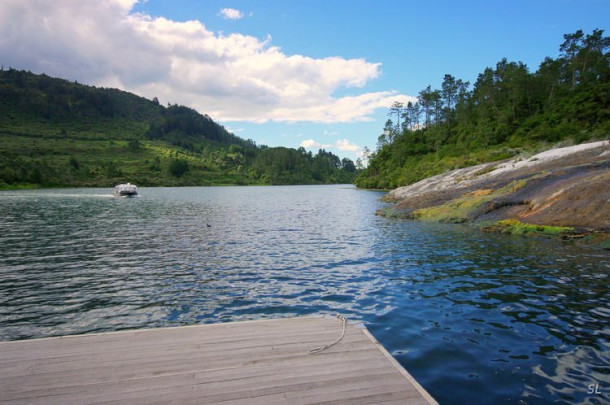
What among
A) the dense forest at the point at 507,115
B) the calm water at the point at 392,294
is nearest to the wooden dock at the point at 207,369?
the calm water at the point at 392,294

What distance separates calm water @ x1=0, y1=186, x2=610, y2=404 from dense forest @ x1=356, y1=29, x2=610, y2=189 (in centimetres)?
6594

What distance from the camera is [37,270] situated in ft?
61.9

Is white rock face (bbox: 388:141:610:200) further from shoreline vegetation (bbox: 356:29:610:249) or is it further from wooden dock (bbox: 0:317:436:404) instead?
wooden dock (bbox: 0:317:436:404)

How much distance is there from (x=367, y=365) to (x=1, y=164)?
16653 cm

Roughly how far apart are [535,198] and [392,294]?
23312 millimetres

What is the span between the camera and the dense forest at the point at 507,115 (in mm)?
83188

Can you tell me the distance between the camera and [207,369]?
6809 millimetres

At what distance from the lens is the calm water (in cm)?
867

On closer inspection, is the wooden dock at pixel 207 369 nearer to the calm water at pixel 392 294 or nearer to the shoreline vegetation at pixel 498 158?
the calm water at pixel 392 294

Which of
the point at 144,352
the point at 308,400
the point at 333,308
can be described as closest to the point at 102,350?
the point at 144,352

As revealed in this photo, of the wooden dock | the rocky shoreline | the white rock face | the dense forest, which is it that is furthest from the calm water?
the dense forest

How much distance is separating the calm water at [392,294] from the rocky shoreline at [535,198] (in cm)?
359

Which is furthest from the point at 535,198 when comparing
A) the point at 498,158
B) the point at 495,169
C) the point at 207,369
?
the point at 498,158

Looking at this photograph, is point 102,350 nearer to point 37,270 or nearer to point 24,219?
point 37,270
